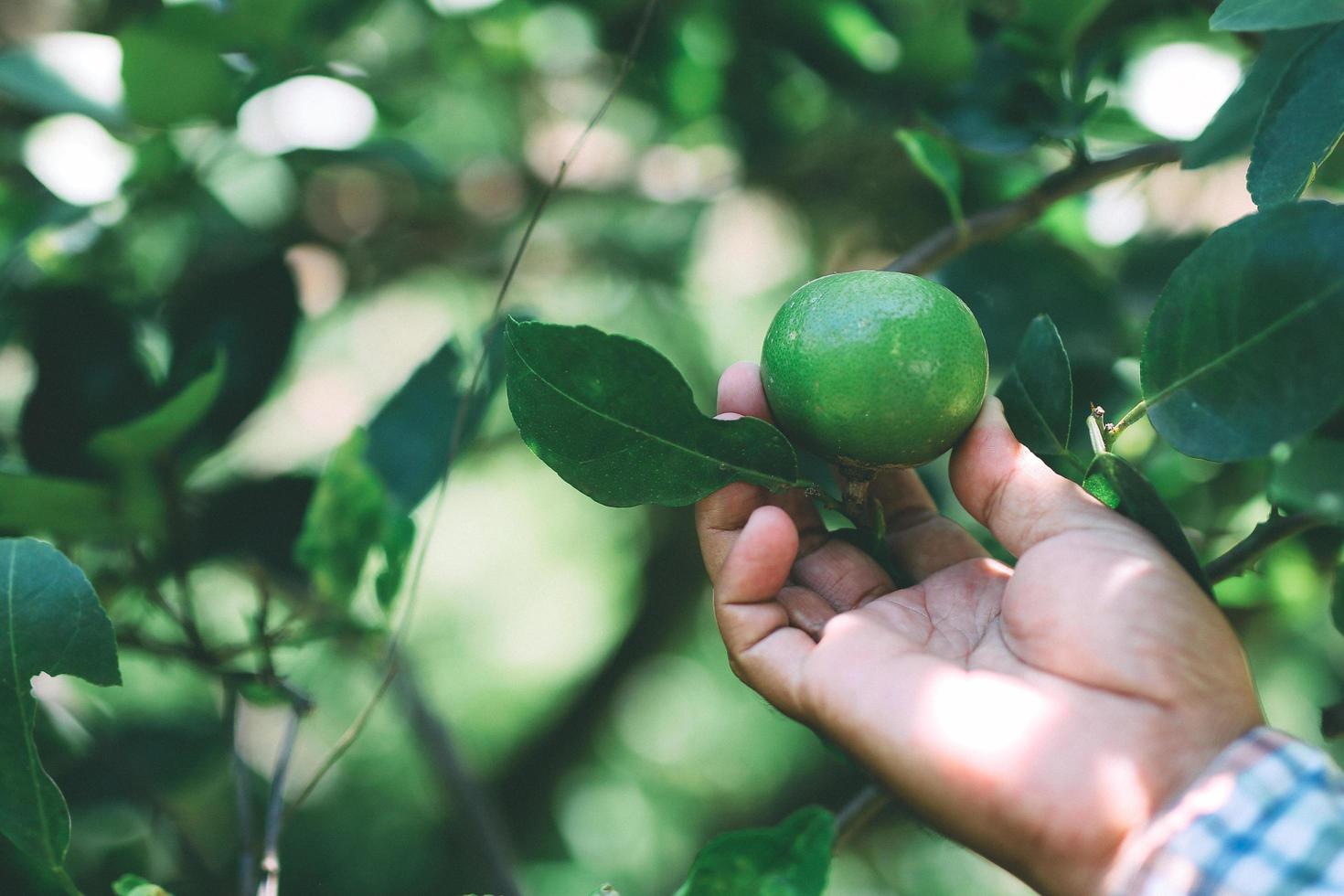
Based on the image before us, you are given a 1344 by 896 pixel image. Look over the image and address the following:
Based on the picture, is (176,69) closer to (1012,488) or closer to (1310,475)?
(1012,488)

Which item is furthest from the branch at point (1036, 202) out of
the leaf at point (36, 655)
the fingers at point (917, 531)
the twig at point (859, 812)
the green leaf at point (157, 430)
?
the leaf at point (36, 655)

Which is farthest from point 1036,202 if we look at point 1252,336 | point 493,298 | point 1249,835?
point 493,298

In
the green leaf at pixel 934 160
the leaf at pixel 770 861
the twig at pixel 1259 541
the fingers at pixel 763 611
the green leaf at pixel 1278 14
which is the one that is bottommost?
the leaf at pixel 770 861

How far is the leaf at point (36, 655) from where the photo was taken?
805 mm

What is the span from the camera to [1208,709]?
0.81 metres

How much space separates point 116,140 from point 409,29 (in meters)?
0.91

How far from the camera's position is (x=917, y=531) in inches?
42.4

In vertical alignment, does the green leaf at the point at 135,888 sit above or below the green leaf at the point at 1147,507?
below

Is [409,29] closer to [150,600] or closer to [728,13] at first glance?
[728,13]

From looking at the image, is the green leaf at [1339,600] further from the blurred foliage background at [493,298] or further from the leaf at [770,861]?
the leaf at [770,861]

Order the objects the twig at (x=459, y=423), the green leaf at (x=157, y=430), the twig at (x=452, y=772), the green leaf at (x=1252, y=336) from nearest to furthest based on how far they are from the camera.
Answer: the green leaf at (x=1252, y=336) < the twig at (x=459, y=423) < the green leaf at (x=157, y=430) < the twig at (x=452, y=772)

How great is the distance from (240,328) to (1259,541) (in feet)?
3.95

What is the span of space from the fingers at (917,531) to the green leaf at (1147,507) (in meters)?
0.24

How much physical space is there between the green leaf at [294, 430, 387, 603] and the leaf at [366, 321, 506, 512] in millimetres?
93
